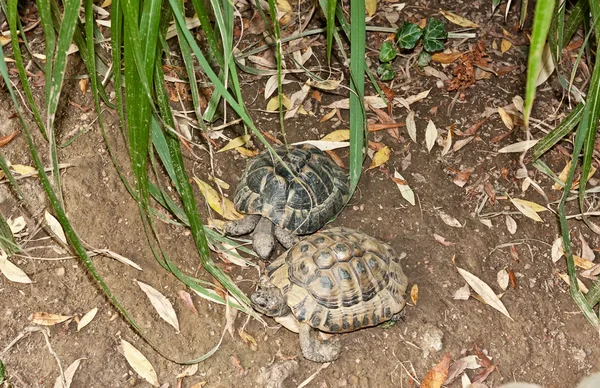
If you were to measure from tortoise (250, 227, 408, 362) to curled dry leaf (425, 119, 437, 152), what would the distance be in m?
0.91

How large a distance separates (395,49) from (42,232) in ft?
7.87

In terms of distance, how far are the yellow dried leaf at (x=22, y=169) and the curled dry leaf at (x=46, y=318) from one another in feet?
2.54

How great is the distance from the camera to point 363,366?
A: 324cm

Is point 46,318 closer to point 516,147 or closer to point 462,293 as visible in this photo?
point 462,293

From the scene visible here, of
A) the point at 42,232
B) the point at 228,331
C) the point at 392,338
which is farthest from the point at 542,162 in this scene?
the point at 42,232

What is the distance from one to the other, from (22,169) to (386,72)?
7.31 feet

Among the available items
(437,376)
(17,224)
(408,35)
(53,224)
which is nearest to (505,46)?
(408,35)

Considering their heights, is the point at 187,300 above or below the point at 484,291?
above

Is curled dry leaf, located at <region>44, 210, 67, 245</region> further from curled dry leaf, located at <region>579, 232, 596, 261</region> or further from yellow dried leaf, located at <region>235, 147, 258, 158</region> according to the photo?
curled dry leaf, located at <region>579, 232, 596, 261</region>

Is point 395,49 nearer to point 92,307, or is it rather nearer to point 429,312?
point 429,312

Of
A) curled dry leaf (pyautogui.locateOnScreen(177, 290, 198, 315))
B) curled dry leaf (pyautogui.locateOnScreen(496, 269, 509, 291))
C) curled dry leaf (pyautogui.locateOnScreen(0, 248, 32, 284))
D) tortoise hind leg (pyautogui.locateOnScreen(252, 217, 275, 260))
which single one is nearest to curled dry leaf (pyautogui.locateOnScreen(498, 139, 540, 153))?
curled dry leaf (pyautogui.locateOnScreen(496, 269, 509, 291))

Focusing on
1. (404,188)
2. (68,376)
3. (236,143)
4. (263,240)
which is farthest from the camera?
(236,143)

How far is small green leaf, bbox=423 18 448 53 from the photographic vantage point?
4109 mm

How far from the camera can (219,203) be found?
12.2 feet
